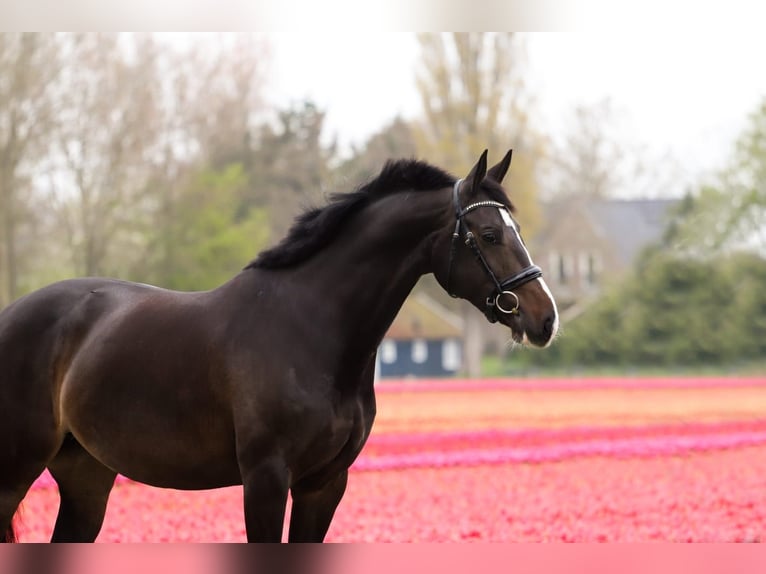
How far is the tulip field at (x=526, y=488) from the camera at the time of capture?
6.77m

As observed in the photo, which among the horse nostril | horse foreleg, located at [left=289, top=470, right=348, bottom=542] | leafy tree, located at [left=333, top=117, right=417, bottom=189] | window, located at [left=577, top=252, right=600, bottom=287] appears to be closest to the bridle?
the horse nostril

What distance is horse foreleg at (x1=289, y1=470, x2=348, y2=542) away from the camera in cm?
369

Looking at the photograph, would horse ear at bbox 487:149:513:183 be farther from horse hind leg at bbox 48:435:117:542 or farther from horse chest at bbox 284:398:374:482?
horse hind leg at bbox 48:435:117:542

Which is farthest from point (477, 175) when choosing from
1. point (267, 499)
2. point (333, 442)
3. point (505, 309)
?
point (267, 499)

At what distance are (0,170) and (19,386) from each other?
78.8 feet

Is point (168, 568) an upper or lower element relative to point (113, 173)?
lower

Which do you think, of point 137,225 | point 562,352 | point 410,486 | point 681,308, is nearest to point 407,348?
point 562,352

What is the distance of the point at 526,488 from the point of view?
898cm

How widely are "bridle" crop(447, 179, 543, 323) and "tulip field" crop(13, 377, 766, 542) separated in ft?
9.88

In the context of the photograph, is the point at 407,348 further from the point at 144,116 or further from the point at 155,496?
the point at 155,496

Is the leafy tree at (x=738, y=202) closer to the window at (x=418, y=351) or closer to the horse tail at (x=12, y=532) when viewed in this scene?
the window at (x=418, y=351)

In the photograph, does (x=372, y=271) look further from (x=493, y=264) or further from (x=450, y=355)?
(x=450, y=355)

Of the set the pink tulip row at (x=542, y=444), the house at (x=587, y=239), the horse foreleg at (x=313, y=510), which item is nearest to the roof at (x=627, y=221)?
the house at (x=587, y=239)

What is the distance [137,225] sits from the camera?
3002cm
